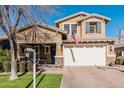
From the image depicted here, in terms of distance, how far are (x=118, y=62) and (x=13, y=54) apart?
53.6 feet

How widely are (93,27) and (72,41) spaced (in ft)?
11.6

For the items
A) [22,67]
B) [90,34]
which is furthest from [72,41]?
[22,67]

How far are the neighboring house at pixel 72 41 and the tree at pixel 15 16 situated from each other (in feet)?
24.7

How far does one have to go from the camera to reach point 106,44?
25797 millimetres

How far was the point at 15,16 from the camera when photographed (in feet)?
48.5

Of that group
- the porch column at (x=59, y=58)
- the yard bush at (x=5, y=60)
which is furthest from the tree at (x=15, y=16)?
the porch column at (x=59, y=58)

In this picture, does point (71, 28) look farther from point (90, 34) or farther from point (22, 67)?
point (22, 67)

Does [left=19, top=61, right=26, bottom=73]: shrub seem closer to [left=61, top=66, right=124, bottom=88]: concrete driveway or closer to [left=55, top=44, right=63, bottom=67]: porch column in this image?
[left=61, top=66, right=124, bottom=88]: concrete driveway

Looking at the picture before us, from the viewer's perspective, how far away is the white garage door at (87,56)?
84.7 feet

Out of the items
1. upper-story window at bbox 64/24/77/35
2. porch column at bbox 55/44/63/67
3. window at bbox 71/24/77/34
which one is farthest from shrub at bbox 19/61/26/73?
window at bbox 71/24/77/34

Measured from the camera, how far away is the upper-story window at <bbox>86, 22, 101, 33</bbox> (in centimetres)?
2723

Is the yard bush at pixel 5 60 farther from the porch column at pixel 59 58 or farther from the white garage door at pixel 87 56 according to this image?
the white garage door at pixel 87 56

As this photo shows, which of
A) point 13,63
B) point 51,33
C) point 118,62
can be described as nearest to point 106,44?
point 118,62
